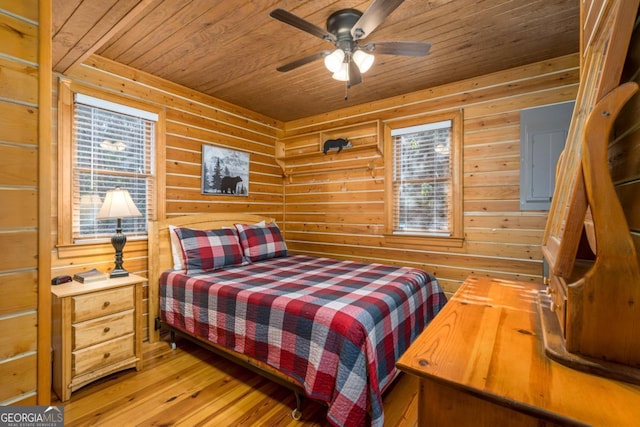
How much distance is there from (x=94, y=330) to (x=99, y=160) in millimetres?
1433

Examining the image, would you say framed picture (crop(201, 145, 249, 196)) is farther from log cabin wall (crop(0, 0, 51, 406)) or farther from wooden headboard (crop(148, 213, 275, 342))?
log cabin wall (crop(0, 0, 51, 406))

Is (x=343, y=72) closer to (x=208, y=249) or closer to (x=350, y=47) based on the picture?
(x=350, y=47)

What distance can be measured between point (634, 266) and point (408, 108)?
302cm

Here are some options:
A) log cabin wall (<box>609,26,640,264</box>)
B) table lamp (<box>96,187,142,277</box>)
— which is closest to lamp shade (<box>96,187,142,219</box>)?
table lamp (<box>96,187,142,277</box>)

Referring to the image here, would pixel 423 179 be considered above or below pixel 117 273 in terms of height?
above

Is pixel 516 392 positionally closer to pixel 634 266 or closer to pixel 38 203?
pixel 634 266

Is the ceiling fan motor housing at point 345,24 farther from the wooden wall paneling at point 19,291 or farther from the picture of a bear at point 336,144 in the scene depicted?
the wooden wall paneling at point 19,291

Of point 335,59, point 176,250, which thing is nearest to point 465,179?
point 335,59

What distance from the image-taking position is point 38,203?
1015mm

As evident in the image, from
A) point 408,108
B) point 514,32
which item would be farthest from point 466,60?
point 408,108

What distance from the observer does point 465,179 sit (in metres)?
3.00

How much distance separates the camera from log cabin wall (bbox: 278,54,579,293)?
2686mm

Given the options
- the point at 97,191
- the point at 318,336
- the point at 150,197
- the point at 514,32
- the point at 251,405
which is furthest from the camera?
the point at 150,197

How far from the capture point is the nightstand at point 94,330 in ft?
6.40
